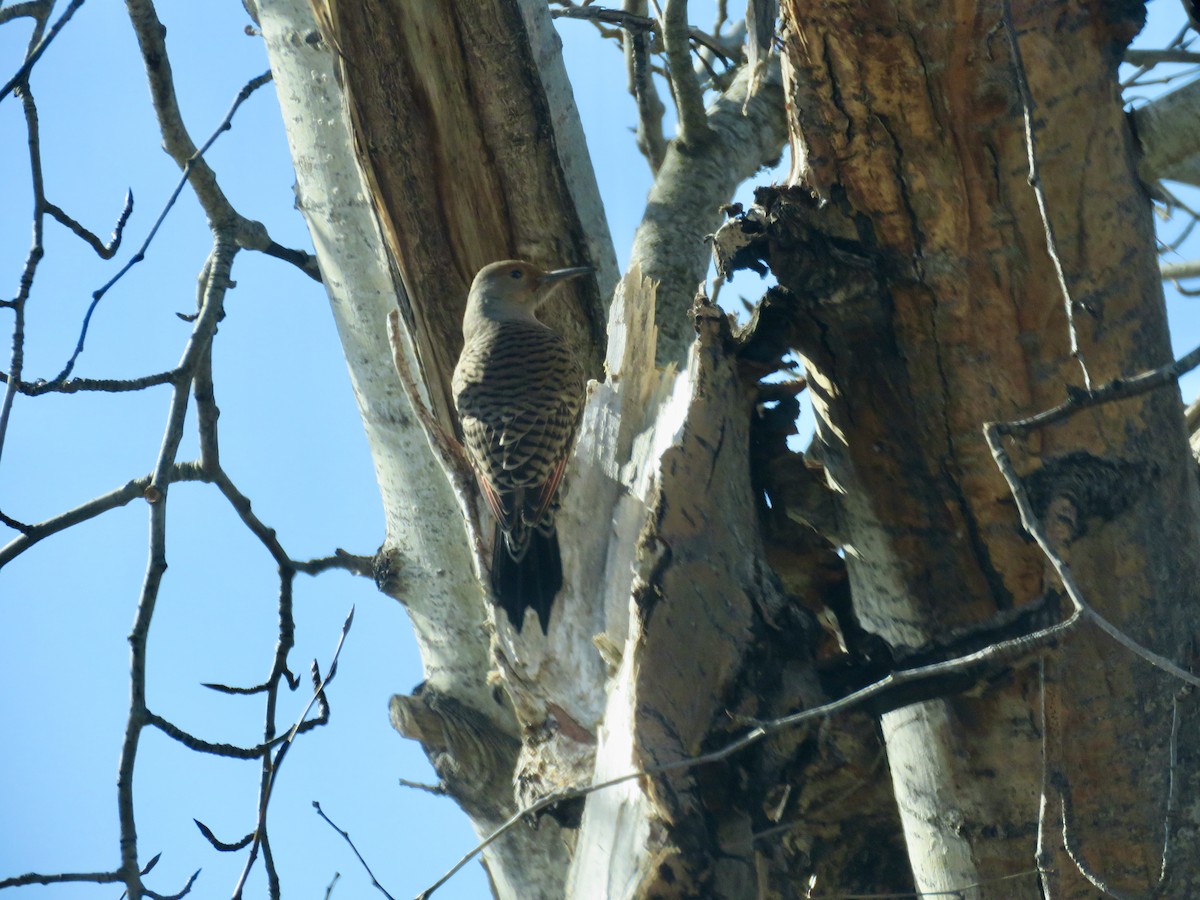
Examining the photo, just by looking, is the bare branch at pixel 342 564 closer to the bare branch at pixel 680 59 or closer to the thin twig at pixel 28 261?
the thin twig at pixel 28 261

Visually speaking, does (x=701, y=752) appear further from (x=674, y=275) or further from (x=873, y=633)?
(x=674, y=275)

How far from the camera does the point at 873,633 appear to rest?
208 centimetres

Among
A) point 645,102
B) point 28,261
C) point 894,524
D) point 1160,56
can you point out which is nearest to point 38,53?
point 28,261

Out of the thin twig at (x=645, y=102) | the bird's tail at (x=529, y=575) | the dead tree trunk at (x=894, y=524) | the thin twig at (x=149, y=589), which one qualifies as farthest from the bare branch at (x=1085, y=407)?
the thin twig at (x=645, y=102)

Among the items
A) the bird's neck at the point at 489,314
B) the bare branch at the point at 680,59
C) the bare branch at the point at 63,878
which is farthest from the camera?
the bare branch at the point at 680,59

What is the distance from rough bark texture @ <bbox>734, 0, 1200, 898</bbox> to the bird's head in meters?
1.30

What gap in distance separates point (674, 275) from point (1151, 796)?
6.63 ft

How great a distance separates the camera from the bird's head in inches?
122

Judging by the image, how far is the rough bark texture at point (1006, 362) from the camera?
172cm

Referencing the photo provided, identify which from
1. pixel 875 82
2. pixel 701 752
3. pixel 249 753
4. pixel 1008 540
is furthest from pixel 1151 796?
pixel 249 753

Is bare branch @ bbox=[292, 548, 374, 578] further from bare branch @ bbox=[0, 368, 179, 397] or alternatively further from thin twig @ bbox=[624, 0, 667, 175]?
thin twig @ bbox=[624, 0, 667, 175]

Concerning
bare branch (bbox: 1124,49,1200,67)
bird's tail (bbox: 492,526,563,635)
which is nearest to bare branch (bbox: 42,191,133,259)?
bird's tail (bbox: 492,526,563,635)

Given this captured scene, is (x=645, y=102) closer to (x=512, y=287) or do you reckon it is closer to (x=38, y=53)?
(x=512, y=287)

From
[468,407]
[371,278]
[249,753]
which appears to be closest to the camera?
[249,753]
